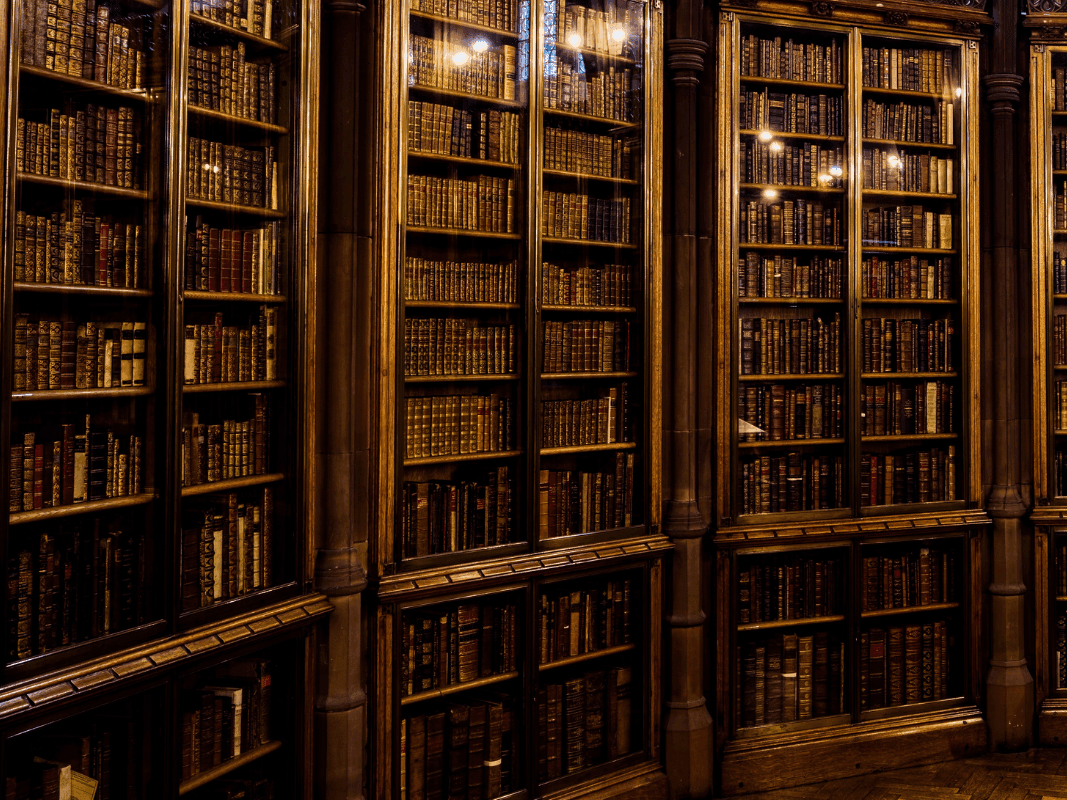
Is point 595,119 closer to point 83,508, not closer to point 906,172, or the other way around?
point 906,172

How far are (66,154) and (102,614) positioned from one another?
1062mm

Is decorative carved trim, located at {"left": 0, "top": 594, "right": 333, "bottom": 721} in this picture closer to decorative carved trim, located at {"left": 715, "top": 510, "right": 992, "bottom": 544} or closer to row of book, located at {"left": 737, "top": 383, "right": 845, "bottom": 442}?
decorative carved trim, located at {"left": 715, "top": 510, "right": 992, "bottom": 544}

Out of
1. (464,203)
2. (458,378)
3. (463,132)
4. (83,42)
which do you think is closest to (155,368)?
(83,42)

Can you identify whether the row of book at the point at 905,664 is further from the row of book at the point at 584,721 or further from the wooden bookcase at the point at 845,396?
the row of book at the point at 584,721

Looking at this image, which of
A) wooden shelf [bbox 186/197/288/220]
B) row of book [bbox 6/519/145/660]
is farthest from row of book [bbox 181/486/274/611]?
wooden shelf [bbox 186/197/288/220]

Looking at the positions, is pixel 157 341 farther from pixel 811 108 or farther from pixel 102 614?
pixel 811 108

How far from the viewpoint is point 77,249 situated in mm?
2328

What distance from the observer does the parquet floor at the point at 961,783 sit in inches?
153

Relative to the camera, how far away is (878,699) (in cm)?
424

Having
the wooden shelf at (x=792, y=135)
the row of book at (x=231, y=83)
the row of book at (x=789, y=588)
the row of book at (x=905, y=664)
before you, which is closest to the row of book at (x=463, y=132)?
the row of book at (x=231, y=83)

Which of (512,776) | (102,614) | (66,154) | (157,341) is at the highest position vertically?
(66,154)

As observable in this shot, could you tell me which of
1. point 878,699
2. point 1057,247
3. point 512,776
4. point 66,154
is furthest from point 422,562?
point 1057,247

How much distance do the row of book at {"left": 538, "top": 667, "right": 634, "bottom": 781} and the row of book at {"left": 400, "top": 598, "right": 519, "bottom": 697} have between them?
0.86 ft

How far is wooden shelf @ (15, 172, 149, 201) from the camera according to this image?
86.8 inches
